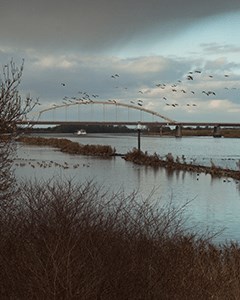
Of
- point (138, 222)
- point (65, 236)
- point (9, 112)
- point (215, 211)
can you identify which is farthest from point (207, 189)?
point (65, 236)

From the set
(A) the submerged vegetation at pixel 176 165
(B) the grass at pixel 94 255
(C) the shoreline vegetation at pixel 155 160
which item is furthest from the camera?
(C) the shoreline vegetation at pixel 155 160

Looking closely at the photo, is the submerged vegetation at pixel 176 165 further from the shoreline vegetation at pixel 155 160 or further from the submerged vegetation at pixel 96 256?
the submerged vegetation at pixel 96 256

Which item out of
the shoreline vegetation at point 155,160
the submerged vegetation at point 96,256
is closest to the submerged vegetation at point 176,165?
the shoreline vegetation at point 155,160

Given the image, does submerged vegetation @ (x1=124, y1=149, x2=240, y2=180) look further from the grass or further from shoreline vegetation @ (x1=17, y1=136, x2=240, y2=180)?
the grass

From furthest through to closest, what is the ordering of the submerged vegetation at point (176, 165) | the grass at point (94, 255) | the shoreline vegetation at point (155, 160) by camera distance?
the shoreline vegetation at point (155, 160) < the submerged vegetation at point (176, 165) < the grass at point (94, 255)

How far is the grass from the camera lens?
5.64m

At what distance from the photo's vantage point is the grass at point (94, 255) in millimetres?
5637

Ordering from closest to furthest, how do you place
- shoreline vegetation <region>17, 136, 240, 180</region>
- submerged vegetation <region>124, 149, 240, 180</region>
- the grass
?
the grass
submerged vegetation <region>124, 149, 240, 180</region>
shoreline vegetation <region>17, 136, 240, 180</region>

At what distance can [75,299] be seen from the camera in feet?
18.1

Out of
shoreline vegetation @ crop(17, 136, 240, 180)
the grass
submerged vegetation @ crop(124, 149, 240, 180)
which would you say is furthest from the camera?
shoreline vegetation @ crop(17, 136, 240, 180)

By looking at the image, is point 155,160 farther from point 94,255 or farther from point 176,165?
point 94,255

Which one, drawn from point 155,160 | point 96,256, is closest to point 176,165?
point 155,160

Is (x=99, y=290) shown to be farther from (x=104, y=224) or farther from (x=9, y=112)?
(x=9, y=112)

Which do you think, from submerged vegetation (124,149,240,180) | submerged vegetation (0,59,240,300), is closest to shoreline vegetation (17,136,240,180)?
submerged vegetation (124,149,240,180)
